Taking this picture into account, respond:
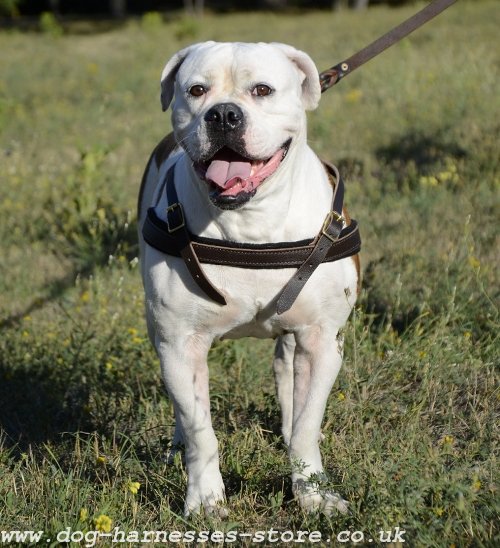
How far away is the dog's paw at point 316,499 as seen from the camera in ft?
10.1

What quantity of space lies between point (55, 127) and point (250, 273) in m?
8.02

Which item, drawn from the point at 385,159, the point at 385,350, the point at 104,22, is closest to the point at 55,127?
the point at 385,159

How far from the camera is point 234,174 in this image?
3.08 metres

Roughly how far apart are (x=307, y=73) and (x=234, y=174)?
23.8 inches

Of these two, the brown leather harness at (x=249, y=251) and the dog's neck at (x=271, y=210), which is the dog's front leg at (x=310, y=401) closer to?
the brown leather harness at (x=249, y=251)

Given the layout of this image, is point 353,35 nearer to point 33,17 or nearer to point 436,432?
point 436,432

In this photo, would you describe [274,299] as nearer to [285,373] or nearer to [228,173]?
[228,173]

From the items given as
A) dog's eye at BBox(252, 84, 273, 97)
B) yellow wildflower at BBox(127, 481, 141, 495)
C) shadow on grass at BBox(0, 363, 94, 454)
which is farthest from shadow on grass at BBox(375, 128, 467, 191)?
yellow wildflower at BBox(127, 481, 141, 495)

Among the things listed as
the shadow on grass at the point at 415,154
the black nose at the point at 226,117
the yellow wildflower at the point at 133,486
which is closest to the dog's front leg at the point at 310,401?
the yellow wildflower at the point at 133,486

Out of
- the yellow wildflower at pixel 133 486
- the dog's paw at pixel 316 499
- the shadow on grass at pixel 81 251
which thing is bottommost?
the shadow on grass at pixel 81 251

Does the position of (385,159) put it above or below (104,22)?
above

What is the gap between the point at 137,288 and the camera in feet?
17.0

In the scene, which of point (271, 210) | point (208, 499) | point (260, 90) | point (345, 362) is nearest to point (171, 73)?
point (260, 90)

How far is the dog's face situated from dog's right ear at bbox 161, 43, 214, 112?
0.06 metres
